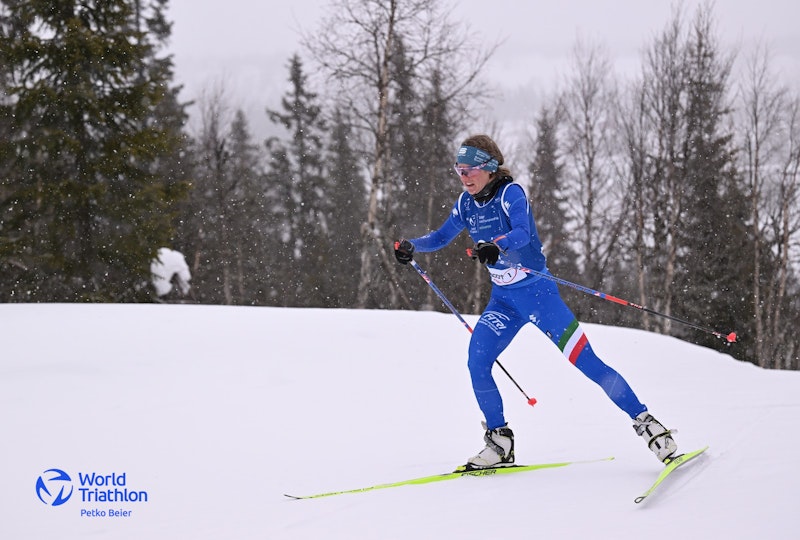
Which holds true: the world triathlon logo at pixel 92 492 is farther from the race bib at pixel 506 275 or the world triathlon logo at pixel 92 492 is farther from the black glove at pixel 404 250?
the race bib at pixel 506 275

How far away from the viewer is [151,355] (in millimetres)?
5938

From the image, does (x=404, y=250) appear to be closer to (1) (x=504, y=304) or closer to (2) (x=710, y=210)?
(1) (x=504, y=304)

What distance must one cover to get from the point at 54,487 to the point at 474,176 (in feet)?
9.63

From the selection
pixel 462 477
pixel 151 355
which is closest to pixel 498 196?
pixel 462 477

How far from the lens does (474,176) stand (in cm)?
384

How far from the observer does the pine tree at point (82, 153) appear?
13359mm

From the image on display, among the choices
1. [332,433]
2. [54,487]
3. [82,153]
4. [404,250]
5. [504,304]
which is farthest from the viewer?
[82,153]

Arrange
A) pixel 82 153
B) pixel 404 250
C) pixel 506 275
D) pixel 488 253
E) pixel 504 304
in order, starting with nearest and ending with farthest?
pixel 488 253 < pixel 506 275 < pixel 504 304 < pixel 404 250 < pixel 82 153

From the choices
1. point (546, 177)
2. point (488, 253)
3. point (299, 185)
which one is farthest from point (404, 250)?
point (299, 185)

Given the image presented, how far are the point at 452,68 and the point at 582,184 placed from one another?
8.61 meters

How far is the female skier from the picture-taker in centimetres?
359

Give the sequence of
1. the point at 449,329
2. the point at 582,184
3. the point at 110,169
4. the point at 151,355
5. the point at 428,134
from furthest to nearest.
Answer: the point at 582,184, the point at 428,134, the point at 110,169, the point at 449,329, the point at 151,355

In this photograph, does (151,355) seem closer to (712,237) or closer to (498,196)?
(498,196)

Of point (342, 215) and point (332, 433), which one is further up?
point (342, 215)
